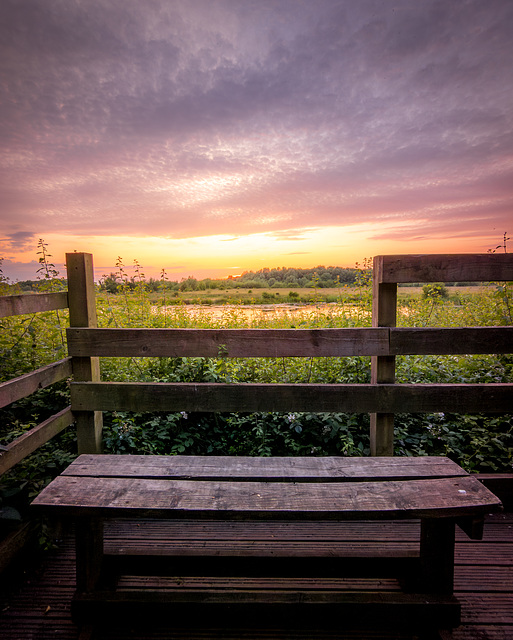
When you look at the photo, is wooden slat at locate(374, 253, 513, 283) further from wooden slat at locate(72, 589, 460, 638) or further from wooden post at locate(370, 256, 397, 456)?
wooden slat at locate(72, 589, 460, 638)

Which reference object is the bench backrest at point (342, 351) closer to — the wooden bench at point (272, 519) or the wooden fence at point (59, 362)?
the wooden fence at point (59, 362)

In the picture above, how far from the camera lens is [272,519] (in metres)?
1.45

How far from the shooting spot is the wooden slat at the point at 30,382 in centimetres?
208

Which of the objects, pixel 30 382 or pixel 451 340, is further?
pixel 451 340

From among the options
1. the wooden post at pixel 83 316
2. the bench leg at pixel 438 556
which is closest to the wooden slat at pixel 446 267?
the bench leg at pixel 438 556

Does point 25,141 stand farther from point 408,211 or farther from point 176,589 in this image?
point 408,211

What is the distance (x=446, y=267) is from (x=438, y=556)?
1829 millimetres

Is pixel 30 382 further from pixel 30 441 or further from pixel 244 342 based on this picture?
pixel 244 342

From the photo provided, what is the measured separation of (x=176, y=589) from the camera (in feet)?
5.90

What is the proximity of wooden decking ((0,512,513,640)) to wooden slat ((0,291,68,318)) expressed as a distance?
164cm

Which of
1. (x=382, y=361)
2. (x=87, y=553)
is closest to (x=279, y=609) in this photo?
(x=87, y=553)

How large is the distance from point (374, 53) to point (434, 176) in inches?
105

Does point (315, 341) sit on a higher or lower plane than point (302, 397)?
higher

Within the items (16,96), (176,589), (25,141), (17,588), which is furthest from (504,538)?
(25,141)
